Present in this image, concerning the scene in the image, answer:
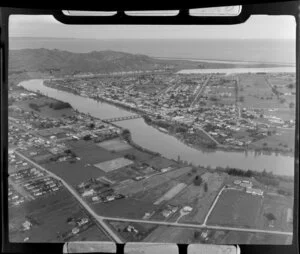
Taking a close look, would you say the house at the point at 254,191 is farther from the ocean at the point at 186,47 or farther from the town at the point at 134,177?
the ocean at the point at 186,47

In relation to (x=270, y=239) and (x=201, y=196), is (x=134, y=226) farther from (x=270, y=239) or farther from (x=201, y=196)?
(x=270, y=239)

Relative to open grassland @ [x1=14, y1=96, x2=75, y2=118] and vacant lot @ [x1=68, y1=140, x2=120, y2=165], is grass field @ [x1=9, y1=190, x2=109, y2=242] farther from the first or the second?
open grassland @ [x1=14, y1=96, x2=75, y2=118]

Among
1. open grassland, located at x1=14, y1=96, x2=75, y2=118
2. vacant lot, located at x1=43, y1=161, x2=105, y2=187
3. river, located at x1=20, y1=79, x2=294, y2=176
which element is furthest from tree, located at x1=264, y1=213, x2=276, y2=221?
open grassland, located at x1=14, y1=96, x2=75, y2=118

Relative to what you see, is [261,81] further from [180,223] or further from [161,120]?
[180,223]

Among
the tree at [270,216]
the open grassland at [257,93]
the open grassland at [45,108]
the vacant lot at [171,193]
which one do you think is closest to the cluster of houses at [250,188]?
the tree at [270,216]

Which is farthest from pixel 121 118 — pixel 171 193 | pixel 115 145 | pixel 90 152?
pixel 171 193

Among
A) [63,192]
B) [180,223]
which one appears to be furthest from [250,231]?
[63,192]
